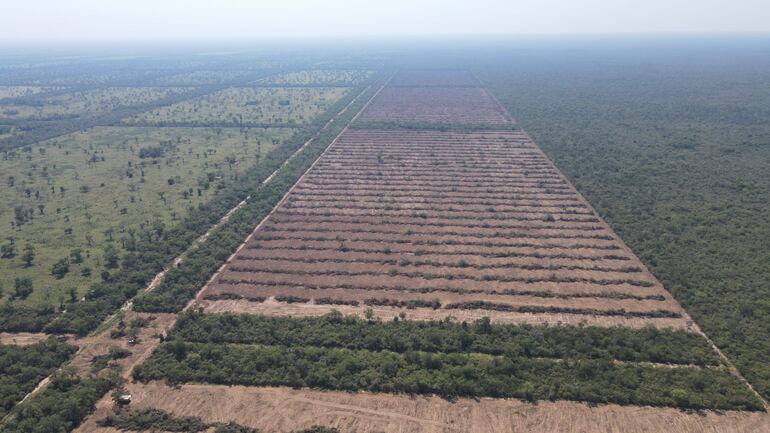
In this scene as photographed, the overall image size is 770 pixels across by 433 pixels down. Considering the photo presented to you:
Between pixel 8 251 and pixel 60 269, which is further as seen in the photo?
pixel 8 251

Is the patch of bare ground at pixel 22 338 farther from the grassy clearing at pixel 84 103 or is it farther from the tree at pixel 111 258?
the grassy clearing at pixel 84 103

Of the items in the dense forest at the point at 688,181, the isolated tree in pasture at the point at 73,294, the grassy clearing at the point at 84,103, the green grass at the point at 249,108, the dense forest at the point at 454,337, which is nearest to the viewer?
the dense forest at the point at 454,337

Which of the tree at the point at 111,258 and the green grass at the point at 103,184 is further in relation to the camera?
the green grass at the point at 103,184

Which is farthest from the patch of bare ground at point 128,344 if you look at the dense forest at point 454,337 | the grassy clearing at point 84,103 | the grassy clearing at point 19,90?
the grassy clearing at point 19,90

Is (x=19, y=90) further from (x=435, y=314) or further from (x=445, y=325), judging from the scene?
A: (x=445, y=325)

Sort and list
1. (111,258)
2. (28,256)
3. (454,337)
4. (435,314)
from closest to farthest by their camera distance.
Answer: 1. (454,337)
2. (435,314)
3. (111,258)
4. (28,256)

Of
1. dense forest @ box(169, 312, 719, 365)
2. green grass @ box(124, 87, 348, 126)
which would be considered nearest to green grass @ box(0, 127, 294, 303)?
green grass @ box(124, 87, 348, 126)

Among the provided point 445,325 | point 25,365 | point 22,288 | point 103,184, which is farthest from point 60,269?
point 445,325
